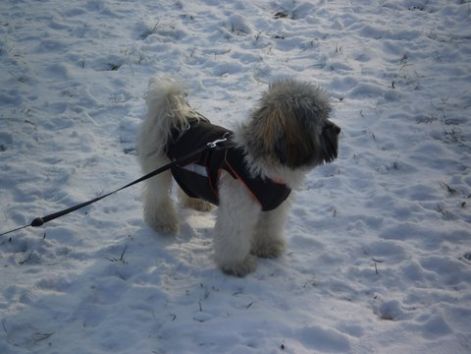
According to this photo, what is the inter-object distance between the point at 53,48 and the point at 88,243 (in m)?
4.22

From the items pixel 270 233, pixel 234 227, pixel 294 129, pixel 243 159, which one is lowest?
pixel 270 233

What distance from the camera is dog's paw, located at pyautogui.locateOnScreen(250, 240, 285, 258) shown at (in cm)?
420

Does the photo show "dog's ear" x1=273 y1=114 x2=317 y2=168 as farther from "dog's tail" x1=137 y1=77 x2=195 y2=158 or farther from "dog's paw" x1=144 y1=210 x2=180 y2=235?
"dog's paw" x1=144 y1=210 x2=180 y2=235

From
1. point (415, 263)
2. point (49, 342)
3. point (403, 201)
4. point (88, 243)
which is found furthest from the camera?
point (403, 201)

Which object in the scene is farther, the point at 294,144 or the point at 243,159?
the point at 243,159

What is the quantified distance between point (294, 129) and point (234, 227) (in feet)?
3.11

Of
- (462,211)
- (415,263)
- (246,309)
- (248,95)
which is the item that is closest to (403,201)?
(462,211)

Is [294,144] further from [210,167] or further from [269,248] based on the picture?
[269,248]

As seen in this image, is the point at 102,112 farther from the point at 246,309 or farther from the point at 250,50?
the point at 246,309

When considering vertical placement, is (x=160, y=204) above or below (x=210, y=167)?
below

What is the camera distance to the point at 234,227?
3824mm

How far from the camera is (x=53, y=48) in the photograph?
24.0ft

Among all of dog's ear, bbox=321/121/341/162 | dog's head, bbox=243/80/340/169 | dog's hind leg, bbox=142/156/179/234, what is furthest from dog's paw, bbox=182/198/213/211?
dog's ear, bbox=321/121/341/162

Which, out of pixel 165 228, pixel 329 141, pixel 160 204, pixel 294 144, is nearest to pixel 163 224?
pixel 165 228
